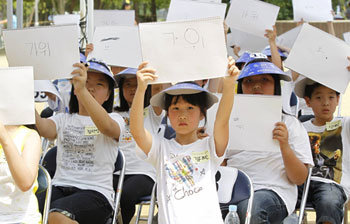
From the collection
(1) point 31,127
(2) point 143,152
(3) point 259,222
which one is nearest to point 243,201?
(3) point 259,222

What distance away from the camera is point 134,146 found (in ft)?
16.1

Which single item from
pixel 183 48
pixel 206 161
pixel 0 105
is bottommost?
pixel 206 161

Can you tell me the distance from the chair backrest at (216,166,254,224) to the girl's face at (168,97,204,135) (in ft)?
1.39

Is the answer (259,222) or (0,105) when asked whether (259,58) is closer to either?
(259,222)

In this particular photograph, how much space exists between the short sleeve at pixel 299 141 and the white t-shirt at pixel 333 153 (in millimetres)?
356

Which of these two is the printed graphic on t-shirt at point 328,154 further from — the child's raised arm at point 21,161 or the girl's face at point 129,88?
the child's raised arm at point 21,161

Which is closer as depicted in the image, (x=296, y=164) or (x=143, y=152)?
(x=143, y=152)

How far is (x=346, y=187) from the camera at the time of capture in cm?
438

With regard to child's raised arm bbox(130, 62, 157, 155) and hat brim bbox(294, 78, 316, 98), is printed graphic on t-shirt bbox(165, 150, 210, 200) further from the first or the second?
hat brim bbox(294, 78, 316, 98)

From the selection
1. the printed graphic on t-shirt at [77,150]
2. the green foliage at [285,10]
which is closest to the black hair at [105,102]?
the printed graphic on t-shirt at [77,150]

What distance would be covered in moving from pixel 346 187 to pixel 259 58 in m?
1.15

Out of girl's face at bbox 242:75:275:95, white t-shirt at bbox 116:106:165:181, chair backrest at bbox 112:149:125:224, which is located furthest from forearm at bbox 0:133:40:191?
girl's face at bbox 242:75:275:95

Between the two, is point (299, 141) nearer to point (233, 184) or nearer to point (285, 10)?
point (233, 184)

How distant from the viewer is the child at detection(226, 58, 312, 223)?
3.95 metres
